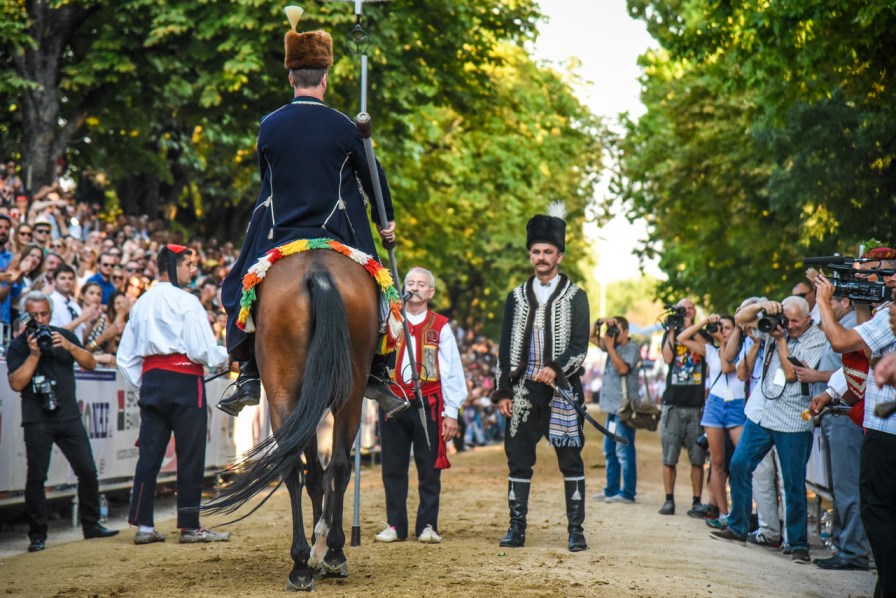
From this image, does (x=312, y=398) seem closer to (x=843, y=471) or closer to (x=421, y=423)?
(x=421, y=423)

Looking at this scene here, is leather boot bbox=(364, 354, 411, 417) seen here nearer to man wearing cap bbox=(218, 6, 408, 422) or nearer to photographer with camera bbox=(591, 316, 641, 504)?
man wearing cap bbox=(218, 6, 408, 422)

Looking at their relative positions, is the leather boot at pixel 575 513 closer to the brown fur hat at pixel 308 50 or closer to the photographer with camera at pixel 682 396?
the brown fur hat at pixel 308 50

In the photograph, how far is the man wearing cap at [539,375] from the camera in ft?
33.6

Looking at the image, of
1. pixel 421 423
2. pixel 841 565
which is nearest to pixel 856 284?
pixel 841 565

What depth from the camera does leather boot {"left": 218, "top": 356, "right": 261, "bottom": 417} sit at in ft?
26.5

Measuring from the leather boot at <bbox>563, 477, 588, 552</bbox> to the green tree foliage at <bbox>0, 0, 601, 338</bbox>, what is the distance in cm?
1241

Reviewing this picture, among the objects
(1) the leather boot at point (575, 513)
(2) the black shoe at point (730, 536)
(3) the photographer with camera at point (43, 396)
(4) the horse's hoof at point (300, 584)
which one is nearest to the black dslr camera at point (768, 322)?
(1) the leather boot at point (575, 513)

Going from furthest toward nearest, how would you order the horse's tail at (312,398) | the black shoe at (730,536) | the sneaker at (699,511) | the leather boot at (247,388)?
1. the sneaker at (699,511)
2. the black shoe at (730,536)
3. the leather boot at (247,388)
4. the horse's tail at (312,398)

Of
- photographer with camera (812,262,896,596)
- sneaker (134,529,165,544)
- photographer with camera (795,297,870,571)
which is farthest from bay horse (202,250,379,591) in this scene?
photographer with camera (795,297,870,571)

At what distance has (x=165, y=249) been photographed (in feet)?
37.1

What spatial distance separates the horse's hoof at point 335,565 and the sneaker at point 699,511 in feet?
23.1

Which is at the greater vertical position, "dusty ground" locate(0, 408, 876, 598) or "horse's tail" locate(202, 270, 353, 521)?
"horse's tail" locate(202, 270, 353, 521)

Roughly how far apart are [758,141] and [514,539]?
47.8 feet

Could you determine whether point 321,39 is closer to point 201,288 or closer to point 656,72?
point 201,288
